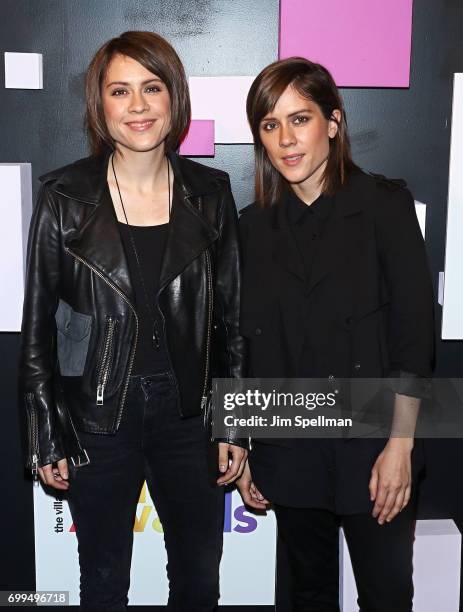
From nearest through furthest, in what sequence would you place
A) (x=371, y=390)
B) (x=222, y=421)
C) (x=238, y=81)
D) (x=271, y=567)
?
(x=371, y=390) → (x=222, y=421) → (x=238, y=81) → (x=271, y=567)

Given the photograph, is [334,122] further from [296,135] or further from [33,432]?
[33,432]

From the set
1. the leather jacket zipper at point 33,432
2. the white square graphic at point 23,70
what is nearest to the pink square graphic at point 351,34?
the white square graphic at point 23,70

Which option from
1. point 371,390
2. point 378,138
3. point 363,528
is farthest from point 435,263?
point 363,528

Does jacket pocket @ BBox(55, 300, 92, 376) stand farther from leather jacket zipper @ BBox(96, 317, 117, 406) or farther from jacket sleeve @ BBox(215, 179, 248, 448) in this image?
jacket sleeve @ BBox(215, 179, 248, 448)

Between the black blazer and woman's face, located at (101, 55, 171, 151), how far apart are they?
40 centimetres

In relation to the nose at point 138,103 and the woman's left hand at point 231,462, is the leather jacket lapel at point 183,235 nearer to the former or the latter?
the nose at point 138,103

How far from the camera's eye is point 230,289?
2.03 meters

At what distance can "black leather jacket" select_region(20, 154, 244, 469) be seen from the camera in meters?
1.91

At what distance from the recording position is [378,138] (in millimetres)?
2355

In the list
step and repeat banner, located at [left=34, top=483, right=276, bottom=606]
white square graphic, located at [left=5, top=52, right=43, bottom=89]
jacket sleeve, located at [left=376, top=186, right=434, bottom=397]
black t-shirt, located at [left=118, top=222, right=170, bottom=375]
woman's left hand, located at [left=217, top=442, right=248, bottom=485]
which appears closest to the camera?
jacket sleeve, located at [left=376, top=186, right=434, bottom=397]

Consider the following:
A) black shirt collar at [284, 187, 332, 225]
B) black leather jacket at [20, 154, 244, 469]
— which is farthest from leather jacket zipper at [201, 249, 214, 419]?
black shirt collar at [284, 187, 332, 225]

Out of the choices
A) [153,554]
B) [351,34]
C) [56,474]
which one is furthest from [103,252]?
[153,554]

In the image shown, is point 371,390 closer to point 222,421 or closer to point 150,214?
point 222,421

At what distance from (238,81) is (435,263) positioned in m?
0.78
